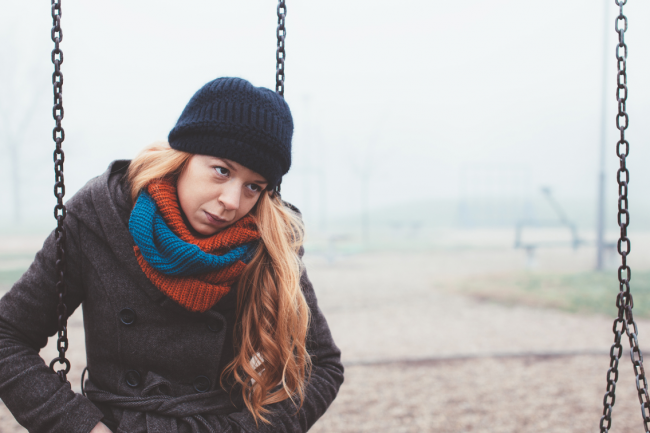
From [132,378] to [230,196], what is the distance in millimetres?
580

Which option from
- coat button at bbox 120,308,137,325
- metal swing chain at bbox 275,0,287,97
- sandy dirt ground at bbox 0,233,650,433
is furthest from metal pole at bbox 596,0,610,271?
coat button at bbox 120,308,137,325

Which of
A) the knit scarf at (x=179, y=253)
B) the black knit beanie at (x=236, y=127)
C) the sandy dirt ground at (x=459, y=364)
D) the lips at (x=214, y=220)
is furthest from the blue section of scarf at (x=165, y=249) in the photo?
the sandy dirt ground at (x=459, y=364)

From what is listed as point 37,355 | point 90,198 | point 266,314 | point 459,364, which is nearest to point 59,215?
point 90,198

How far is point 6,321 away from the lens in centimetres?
123

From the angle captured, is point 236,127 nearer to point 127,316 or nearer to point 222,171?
point 222,171

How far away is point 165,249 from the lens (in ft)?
4.09

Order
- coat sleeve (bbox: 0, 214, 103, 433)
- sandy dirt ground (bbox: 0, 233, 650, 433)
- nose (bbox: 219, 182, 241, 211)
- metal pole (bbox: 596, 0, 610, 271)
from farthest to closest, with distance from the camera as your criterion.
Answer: metal pole (bbox: 596, 0, 610, 271) < sandy dirt ground (bbox: 0, 233, 650, 433) < nose (bbox: 219, 182, 241, 211) < coat sleeve (bbox: 0, 214, 103, 433)

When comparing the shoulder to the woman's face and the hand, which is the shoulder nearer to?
the woman's face

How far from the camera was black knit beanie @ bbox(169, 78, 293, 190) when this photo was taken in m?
1.31

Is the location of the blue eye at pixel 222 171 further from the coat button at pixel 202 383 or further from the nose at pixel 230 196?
the coat button at pixel 202 383

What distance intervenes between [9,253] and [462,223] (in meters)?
15.2

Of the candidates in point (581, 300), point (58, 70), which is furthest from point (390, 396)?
point (581, 300)

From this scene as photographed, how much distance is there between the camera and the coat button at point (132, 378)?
134cm

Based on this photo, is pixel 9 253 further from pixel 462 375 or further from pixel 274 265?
pixel 274 265
